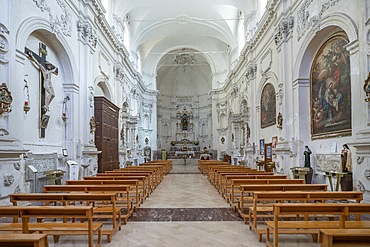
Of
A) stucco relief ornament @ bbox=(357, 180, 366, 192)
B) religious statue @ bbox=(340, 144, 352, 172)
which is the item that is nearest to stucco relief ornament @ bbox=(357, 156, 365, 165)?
stucco relief ornament @ bbox=(357, 180, 366, 192)

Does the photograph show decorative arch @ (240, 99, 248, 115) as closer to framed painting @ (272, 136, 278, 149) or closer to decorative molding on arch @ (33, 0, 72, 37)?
framed painting @ (272, 136, 278, 149)

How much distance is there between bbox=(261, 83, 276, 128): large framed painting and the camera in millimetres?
14200

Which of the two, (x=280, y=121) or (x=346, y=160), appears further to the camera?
(x=280, y=121)

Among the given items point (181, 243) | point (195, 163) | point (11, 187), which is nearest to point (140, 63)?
point (195, 163)

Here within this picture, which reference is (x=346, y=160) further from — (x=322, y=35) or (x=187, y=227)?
(x=187, y=227)

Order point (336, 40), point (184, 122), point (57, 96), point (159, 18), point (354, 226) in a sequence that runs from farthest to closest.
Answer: point (184, 122), point (159, 18), point (57, 96), point (336, 40), point (354, 226)

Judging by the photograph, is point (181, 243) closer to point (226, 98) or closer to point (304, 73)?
point (304, 73)

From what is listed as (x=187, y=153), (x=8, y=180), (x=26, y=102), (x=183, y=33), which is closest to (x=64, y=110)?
(x=26, y=102)

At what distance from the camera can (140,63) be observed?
28625 millimetres

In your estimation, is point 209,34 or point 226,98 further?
point 226,98

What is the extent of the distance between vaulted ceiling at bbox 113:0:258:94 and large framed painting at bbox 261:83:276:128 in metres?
5.38

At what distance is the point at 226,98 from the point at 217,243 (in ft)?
83.7

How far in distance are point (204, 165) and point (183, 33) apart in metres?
13.3

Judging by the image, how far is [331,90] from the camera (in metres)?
9.14
